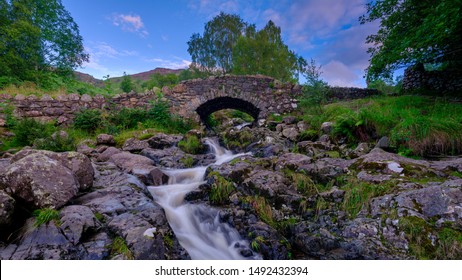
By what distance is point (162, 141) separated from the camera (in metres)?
8.30

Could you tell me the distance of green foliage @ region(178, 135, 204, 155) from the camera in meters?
8.14

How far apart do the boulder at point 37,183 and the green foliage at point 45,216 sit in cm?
11

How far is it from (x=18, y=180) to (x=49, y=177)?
30cm

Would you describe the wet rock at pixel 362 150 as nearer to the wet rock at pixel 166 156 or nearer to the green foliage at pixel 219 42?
the wet rock at pixel 166 156

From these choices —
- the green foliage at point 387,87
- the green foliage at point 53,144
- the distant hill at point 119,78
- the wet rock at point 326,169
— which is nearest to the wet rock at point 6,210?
the green foliage at point 53,144

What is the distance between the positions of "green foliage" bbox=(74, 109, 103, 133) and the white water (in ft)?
19.7

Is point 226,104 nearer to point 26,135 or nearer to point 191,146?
point 191,146

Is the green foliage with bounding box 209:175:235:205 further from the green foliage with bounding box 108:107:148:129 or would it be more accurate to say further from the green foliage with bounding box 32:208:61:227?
the green foliage with bounding box 108:107:148:129

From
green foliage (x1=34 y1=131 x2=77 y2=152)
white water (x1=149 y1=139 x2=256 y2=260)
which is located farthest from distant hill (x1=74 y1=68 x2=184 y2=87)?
white water (x1=149 y1=139 x2=256 y2=260)

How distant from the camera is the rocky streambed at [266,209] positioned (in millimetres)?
2416

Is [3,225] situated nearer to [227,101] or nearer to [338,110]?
[338,110]

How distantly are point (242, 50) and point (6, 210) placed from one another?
23.5 m
